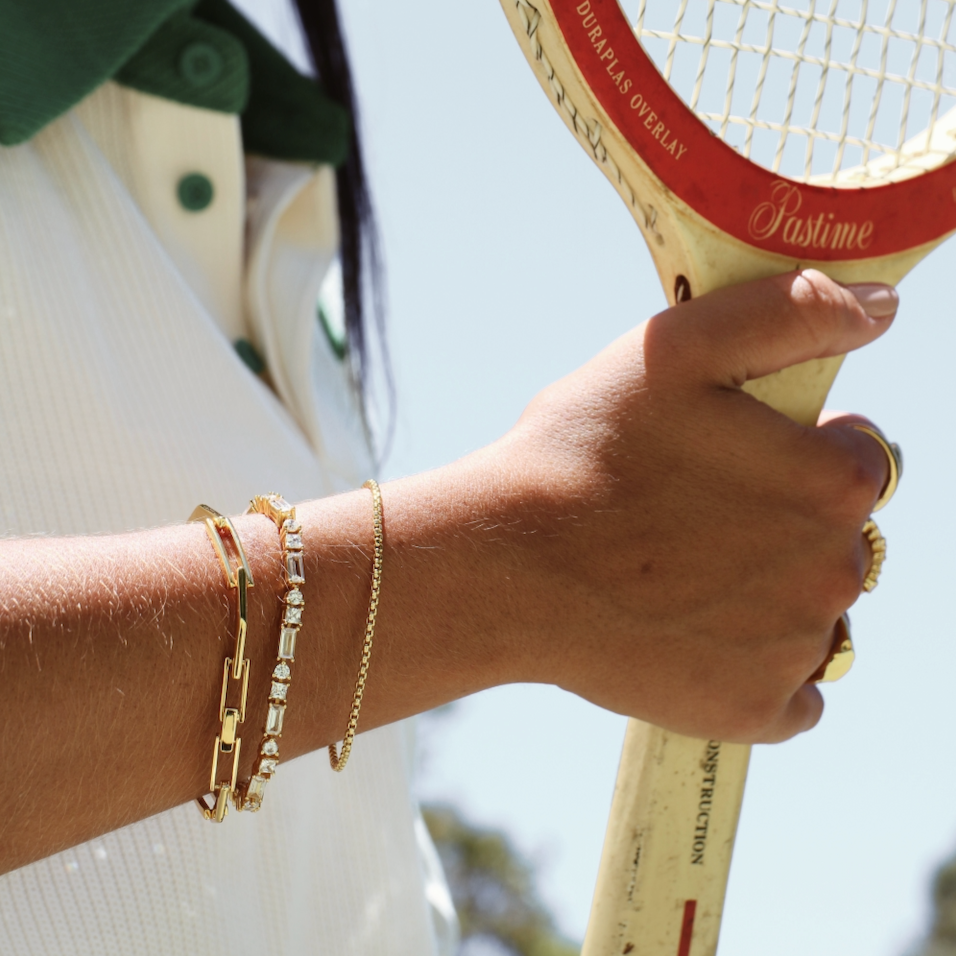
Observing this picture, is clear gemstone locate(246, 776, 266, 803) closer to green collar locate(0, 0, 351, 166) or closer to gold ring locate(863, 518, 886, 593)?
gold ring locate(863, 518, 886, 593)

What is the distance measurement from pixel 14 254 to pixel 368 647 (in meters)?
0.58

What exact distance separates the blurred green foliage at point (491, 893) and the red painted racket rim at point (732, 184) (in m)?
10.2

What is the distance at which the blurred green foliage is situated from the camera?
10.7 metres

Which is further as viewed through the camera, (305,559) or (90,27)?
Answer: (90,27)

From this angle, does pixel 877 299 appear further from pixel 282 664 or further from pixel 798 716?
pixel 282 664

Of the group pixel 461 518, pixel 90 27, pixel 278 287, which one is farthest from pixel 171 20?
pixel 461 518

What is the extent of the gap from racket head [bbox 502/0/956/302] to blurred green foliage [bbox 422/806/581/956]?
10.2m

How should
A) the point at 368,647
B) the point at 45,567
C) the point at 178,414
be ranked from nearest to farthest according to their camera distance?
1. the point at 45,567
2. the point at 368,647
3. the point at 178,414

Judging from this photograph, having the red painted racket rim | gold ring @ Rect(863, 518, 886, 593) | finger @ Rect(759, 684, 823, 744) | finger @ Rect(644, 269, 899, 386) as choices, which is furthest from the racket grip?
the red painted racket rim

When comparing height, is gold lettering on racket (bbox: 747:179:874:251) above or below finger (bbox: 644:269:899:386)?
above

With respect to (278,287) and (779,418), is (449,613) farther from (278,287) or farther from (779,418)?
(278,287)

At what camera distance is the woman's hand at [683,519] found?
84cm

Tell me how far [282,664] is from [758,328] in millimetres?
480

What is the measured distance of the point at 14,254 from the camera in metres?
1.05
